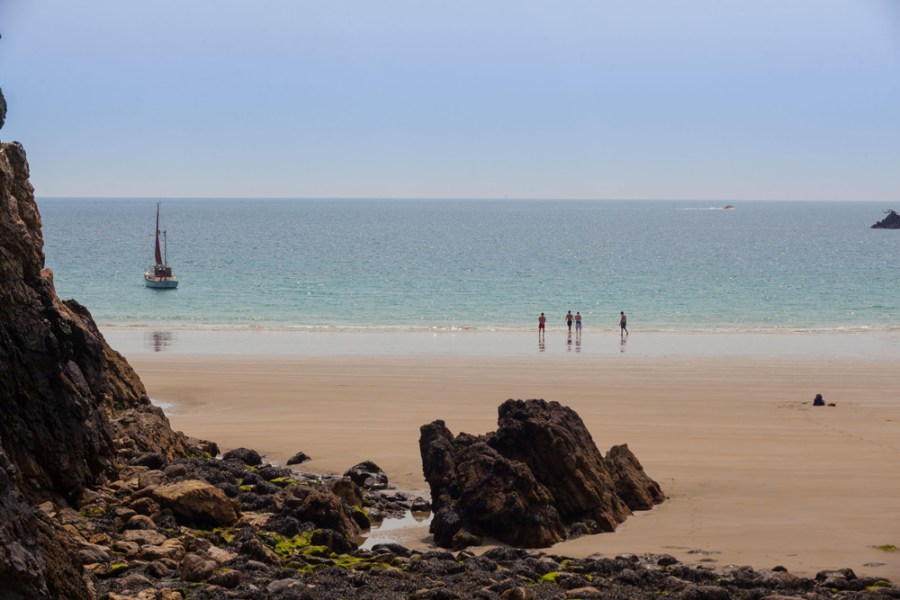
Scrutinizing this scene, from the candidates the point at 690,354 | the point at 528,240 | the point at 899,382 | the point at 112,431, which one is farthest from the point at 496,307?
the point at 528,240

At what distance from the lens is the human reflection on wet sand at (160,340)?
4516cm

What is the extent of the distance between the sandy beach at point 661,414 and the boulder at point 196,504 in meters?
2.82

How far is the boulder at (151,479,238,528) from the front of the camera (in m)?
16.3

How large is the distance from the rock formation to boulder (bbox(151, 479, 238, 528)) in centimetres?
324

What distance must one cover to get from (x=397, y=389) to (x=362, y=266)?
233ft

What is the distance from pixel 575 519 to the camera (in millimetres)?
17547

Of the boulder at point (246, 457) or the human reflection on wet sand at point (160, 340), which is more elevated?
the human reflection on wet sand at point (160, 340)

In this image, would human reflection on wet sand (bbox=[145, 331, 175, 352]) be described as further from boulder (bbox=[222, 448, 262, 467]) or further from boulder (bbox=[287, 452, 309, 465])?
boulder (bbox=[222, 448, 262, 467])

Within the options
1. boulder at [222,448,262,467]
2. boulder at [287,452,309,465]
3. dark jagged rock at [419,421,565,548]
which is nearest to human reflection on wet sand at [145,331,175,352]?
boulder at [287,452,309,465]

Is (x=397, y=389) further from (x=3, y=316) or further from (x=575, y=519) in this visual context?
(x=3, y=316)

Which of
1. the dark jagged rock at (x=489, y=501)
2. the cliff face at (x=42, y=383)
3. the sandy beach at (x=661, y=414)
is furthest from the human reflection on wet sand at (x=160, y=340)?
the dark jagged rock at (x=489, y=501)

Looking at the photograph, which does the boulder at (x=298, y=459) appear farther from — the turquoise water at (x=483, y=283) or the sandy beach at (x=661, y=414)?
the turquoise water at (x=483, y=283)

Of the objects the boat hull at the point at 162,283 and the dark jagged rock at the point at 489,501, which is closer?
the dark jagged rock at the point at 489,501

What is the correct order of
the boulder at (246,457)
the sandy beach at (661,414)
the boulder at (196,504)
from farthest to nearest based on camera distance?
the boulder at (246,457)
the sandy beach at (661,414)
the boulder at (196,504)
